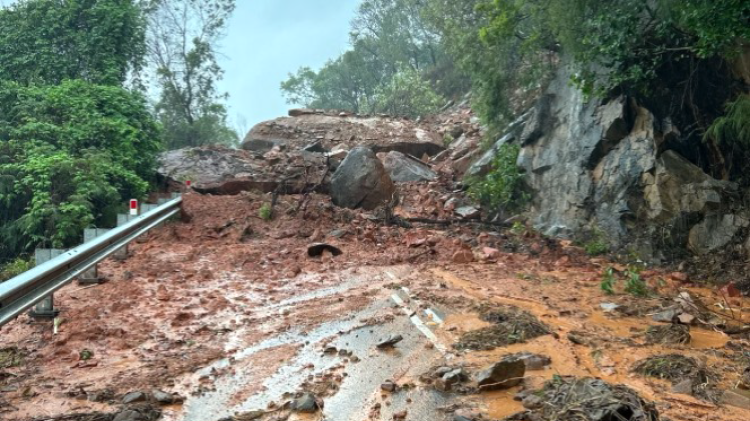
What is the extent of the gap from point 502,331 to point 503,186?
370 inches

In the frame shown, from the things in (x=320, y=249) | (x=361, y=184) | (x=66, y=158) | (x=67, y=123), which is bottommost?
(x=320, y=249)

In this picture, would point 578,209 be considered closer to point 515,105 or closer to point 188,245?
point 515,105

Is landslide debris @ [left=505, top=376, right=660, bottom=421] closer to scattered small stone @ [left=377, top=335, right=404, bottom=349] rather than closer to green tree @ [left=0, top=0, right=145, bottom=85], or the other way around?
scattered small stone @ [left=377, top=335, right=404, bottom=349]

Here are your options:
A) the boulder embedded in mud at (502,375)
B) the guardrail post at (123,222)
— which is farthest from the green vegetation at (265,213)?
the boulder embedded in mud at (502,375)

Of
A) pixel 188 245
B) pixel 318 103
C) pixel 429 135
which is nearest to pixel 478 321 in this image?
pixel 188 245

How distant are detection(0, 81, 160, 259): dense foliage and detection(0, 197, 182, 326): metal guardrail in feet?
16.2

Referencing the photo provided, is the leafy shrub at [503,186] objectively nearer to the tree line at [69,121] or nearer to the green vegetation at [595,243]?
the green vegetation at [595,243]

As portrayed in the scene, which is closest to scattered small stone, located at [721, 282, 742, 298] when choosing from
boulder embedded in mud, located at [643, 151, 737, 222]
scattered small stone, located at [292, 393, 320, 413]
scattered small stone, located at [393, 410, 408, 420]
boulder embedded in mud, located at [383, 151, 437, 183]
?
boulder embedded in mud, located at [643, 151, 737, 222]

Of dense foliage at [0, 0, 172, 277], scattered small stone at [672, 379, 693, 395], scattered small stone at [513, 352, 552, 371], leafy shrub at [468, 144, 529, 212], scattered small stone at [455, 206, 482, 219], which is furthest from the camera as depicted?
leafy shrub at [468, 144, 529, 212]

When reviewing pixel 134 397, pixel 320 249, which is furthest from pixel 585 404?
pixel 320 249

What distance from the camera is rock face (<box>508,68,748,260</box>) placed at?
931 centimetres

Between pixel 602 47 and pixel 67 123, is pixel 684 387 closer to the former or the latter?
pixel 602 47

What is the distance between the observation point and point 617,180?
10.9m

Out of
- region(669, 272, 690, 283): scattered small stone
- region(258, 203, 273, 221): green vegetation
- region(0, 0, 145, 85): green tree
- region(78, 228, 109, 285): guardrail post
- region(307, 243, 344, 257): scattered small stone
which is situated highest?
region(0, 0, 145, 85): green tree
